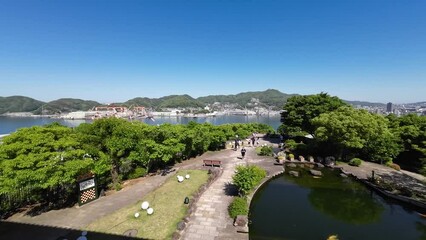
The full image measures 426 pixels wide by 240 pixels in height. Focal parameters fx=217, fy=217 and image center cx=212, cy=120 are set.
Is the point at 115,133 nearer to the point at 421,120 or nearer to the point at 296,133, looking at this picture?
the point at 296,133

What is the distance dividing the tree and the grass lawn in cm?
2271

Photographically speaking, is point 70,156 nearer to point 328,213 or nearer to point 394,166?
point 328,213

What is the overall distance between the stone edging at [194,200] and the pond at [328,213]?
354 cm

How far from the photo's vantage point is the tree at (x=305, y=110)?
3247 cm

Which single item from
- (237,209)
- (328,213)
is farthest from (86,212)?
(328,213)

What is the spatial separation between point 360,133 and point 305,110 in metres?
10.8

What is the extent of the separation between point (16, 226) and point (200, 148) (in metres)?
18.0

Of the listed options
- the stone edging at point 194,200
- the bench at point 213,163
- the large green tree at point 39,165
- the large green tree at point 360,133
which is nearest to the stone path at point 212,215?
the stone edging at point 194,200

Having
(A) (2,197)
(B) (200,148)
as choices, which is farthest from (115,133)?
(B) (200,148)

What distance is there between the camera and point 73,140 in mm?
14344

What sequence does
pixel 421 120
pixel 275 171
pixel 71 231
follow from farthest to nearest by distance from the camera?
pixel 421 120
pixel 275 171
pixel 71 231

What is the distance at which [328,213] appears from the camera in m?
14.1

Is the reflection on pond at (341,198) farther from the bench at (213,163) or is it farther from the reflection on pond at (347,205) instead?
the bench at (213,163)

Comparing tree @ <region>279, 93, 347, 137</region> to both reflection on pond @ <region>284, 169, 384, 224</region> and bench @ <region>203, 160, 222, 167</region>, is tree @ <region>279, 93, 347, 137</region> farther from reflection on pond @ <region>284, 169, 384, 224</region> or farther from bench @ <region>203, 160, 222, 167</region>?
bench @ <region>203, 160, 222, 167</region>
